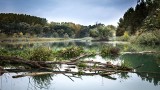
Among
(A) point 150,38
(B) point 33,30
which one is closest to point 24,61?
(A) point 150,38

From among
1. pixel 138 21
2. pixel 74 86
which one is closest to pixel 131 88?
pixel 74 86

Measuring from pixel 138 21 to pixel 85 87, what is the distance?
207ft

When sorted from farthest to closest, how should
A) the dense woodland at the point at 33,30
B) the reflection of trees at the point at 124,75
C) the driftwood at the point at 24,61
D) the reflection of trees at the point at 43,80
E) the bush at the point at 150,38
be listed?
the dense woodland at the point at 33,30 < the bush at the point at 150,38 < the driftwood at the point at 24,61 < the reflection of trees at the point at 124,75 < the reflection of trees at the point at 43,80

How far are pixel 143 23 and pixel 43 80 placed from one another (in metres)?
52.3

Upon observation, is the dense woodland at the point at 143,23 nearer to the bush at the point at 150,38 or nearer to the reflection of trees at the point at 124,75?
the bush at the point at 150,38

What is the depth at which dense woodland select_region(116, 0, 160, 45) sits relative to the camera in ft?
123

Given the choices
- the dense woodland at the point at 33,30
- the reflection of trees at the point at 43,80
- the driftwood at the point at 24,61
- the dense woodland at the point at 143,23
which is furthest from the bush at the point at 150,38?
the dense woodland at the point at 33,30

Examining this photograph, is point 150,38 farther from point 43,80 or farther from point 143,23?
point 43,80

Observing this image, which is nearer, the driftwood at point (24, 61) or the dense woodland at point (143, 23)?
the driftwood at point (24, 61)

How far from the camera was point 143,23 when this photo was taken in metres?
59.3

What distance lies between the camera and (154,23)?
124ft

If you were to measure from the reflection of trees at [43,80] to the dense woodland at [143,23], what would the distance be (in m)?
27.6

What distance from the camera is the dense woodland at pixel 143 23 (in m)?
37.6

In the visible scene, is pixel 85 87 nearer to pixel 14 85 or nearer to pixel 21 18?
pixel 14 85
